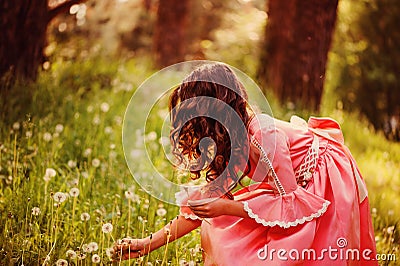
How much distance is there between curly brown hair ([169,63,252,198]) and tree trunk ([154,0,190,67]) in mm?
6474

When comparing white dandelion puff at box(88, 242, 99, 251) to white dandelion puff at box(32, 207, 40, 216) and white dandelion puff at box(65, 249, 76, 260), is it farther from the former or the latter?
white dandelion puff at box(32, 207, 40, 216)

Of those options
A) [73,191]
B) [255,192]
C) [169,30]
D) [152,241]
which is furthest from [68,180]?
[169,30]

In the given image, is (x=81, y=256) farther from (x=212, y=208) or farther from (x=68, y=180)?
(x=68, y=180)

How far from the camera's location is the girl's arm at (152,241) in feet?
8.02

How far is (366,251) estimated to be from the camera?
264 cm

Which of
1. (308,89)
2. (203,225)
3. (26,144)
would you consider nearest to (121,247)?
(203,225)

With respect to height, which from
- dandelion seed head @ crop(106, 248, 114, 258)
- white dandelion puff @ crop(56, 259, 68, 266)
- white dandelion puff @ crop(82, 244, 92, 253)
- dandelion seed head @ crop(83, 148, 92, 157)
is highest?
white dandelion puff @ crop(56, 259, 68, 266)

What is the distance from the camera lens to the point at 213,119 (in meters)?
2.49

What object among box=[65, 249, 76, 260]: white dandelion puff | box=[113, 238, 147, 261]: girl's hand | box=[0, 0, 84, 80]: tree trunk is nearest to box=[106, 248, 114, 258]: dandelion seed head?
box=[113, 238, 147, 261]: girl's hand

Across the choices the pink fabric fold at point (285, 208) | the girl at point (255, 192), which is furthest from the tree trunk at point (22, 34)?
the pink fabric fold at point (285, 208)

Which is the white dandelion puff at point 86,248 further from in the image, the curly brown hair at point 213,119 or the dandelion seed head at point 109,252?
the curly brown hair at point 213,119

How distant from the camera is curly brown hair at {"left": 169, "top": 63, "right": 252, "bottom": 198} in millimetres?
2484

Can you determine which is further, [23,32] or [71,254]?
[23,32]

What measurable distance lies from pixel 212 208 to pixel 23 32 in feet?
7.89
